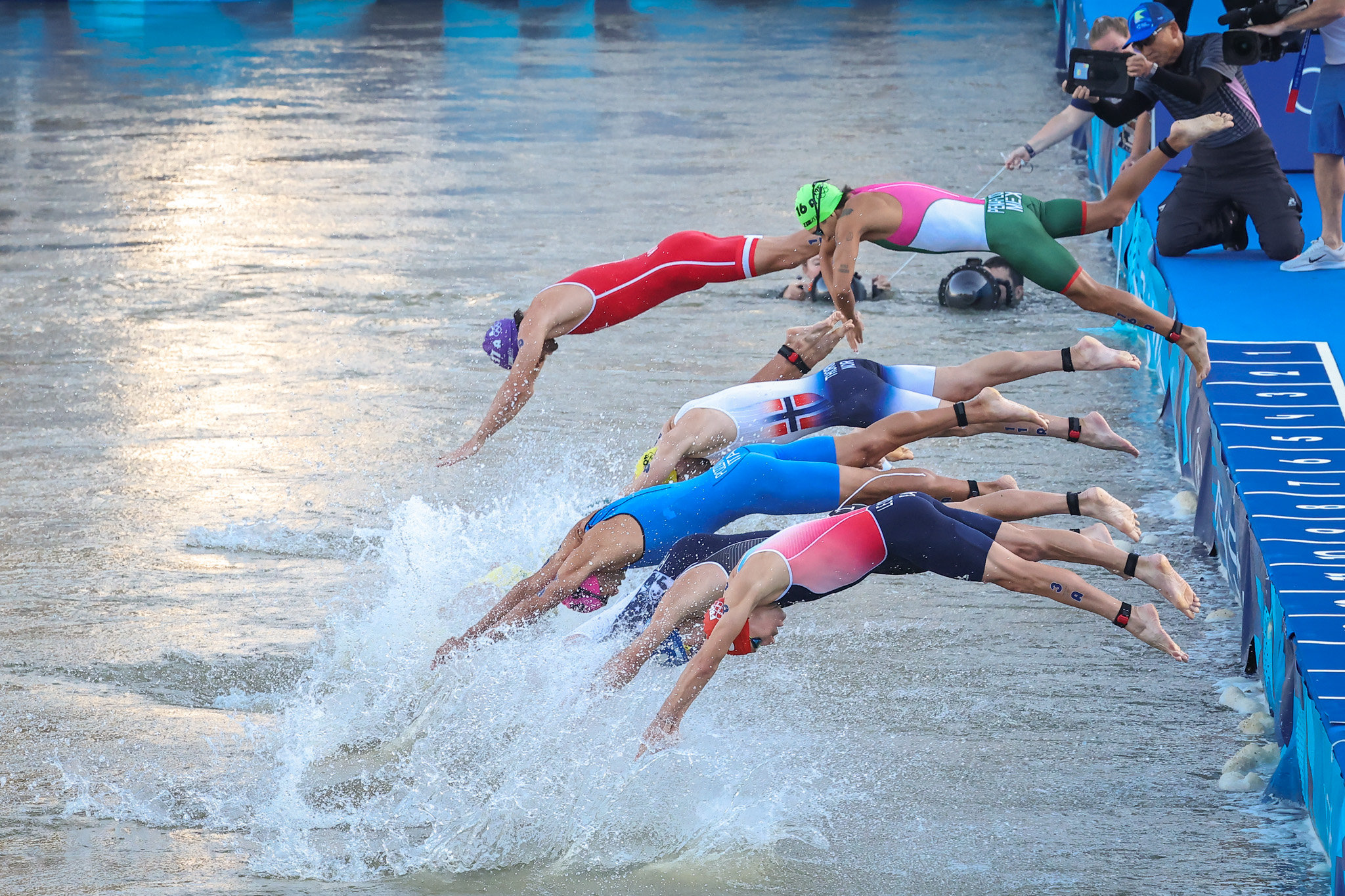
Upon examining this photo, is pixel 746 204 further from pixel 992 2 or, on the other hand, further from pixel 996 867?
pixel 992 2

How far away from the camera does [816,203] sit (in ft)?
24.9

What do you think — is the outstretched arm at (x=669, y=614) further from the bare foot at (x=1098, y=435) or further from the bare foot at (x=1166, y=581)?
the bare foot at (x=1098, y=435)

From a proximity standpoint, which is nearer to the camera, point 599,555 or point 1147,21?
point 599,555

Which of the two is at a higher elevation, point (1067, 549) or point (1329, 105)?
point (1329, 105)

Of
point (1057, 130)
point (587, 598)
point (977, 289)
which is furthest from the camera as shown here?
point (977, 289)

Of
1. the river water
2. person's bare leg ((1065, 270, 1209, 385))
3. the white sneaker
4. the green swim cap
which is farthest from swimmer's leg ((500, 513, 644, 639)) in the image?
the white sneaker

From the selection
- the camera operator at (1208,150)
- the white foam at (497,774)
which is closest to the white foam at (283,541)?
the white foam at (497,774)

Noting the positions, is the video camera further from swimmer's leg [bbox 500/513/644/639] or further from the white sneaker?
swimmer's leg [bbox 500/513/644/639]

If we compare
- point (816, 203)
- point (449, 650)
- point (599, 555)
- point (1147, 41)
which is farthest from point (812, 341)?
point (1147, 41)

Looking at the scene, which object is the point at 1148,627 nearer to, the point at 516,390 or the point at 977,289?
the point at 516,390

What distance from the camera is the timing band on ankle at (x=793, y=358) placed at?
7.95m

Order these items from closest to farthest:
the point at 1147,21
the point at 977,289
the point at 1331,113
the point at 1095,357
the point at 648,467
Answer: the point at 1095,357, the point at 648,467, the point at 1147,21, the point at 1331,113, the point at 977,289

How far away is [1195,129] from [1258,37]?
5.42ft

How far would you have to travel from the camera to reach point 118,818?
20.6 ft
